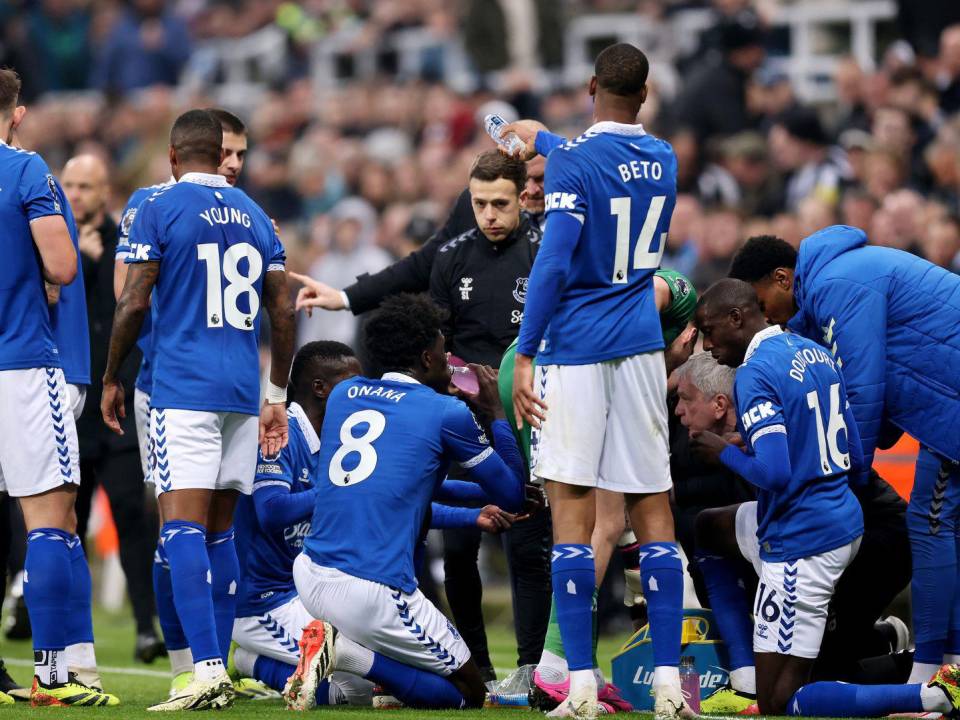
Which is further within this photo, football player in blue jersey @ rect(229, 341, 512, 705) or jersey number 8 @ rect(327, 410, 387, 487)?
football player in blue jersey @ rect(229, 341, 512, 705)

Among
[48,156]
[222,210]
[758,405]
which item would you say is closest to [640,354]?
[758,405]

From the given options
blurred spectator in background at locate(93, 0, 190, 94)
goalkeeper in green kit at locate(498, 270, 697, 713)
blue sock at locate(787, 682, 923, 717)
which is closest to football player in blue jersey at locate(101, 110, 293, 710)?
goalkeeper in green kit at locate(498, 270, 697, 713)

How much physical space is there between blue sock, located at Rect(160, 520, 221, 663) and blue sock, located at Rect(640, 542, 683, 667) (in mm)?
1682

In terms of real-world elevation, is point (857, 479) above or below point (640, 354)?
below

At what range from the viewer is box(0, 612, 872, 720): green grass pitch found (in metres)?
6.45

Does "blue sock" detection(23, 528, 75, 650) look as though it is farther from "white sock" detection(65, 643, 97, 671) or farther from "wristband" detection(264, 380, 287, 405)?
"wristband" detection(264, 380, 287, 405)

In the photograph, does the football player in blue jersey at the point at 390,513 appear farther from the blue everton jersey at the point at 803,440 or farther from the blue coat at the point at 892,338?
the blue coat at the point at 892,338

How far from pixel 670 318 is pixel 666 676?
5.47 feet

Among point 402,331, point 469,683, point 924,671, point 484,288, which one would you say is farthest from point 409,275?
point 924,671

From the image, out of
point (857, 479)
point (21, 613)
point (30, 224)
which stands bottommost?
point (21, 613)

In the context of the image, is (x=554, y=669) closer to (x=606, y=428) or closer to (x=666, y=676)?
(x=666, y=676)

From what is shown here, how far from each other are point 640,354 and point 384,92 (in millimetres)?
12429

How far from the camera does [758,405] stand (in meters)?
6.56

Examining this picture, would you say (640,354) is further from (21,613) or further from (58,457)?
(21,613)
